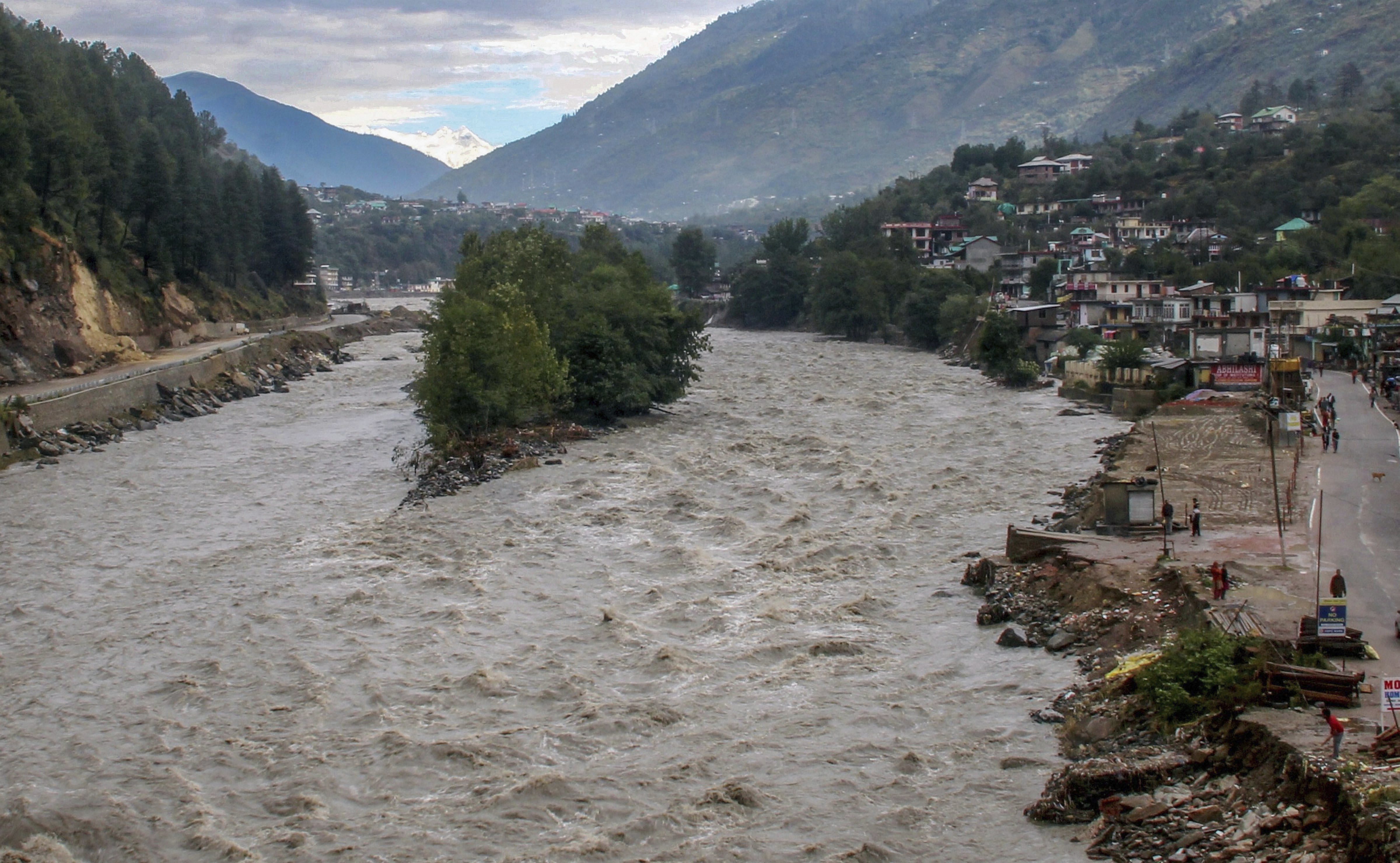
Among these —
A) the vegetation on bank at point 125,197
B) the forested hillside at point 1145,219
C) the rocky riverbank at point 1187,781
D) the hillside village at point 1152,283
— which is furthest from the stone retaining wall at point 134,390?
the forested hillside at point 1145,219

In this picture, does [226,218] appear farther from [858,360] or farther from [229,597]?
[229,597]

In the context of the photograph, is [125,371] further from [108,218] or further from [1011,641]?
[1011,641]

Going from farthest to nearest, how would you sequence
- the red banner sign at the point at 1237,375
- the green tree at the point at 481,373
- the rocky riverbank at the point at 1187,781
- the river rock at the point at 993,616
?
the red banner sign at the point at 1237,375
the green tree at the point at 481,373
the river rock at the point at 993,616
the rocky riverbank at the point at 1187,781

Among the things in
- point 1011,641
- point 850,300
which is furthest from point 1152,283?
point 1011,641

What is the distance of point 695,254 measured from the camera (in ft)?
392

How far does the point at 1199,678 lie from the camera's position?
13539 mm

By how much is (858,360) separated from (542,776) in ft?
182

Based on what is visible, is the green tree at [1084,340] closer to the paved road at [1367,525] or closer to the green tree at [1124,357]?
the green tree at [1124,357]

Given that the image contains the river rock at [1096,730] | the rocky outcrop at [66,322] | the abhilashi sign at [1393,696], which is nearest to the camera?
the abhilashi sign at [1393,696]

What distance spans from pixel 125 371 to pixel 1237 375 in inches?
1590

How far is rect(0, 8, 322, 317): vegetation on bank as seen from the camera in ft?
157

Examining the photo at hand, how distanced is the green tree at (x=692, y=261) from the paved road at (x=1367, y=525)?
86.9m

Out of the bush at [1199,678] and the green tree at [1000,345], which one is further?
the green tree at [1000,345]

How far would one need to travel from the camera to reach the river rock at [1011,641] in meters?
17.1
